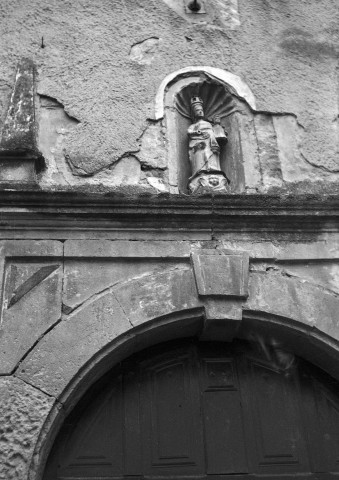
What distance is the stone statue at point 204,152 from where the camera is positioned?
4.28 meters

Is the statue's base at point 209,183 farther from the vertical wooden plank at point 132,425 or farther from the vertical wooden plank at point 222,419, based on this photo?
the vertical wooden plank at point 132,425

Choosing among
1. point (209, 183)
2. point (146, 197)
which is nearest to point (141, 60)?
point (209, 183)

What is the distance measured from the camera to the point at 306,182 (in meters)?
4.41

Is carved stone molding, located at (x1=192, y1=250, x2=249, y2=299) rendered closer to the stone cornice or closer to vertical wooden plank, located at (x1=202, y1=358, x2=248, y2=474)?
the stone cornice

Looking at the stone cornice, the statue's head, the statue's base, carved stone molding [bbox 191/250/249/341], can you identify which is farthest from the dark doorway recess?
the statue's head

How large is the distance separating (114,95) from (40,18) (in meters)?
0.86

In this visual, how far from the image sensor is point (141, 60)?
15.4 ft

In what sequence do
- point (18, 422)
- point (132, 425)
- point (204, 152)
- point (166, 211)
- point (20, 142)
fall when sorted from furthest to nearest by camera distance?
point (204, 152) → point (20, 142) → point (166, 211) → point (132, 425) → point (18, 422)

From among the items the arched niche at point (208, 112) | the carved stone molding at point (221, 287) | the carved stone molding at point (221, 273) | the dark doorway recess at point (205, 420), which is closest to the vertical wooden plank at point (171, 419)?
the dark doorway recess at point (205, 420)

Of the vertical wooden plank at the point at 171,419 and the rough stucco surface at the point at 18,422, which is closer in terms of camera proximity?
the rough stucco surface at the point at 18,422

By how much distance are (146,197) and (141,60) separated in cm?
126

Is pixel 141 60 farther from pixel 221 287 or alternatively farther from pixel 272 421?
pixel 272 421

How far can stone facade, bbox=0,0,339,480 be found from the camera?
3.60 metres

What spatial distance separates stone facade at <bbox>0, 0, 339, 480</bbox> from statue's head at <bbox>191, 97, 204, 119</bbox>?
0.14 metres
